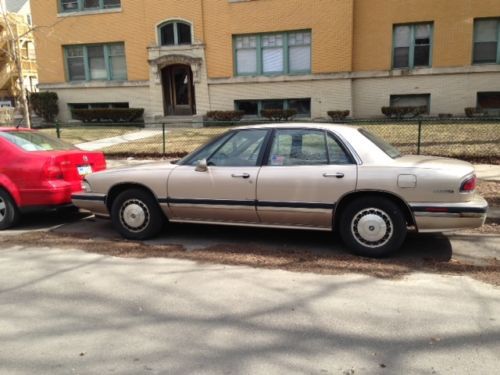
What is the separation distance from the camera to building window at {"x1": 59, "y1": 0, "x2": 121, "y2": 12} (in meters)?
23.1

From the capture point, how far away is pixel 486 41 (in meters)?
20.2

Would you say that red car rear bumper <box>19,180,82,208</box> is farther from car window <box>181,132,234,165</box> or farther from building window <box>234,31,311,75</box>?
building window <box>234,31,311,75</box>

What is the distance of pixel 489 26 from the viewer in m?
20.1

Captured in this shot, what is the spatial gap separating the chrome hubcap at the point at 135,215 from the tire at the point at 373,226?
2517 millimetres

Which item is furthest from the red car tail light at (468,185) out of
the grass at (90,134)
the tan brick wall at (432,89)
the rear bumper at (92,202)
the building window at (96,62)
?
the building window at (96,62)

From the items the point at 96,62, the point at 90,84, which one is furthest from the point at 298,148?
the point at 96,62

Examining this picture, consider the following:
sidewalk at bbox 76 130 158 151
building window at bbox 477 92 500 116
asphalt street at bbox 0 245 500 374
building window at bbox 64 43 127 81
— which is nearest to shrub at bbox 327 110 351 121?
building window at bbox 477 92 500 116

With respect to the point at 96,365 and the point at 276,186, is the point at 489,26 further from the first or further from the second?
the point at 96,365

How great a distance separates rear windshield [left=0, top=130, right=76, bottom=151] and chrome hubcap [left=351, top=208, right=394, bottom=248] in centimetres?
471

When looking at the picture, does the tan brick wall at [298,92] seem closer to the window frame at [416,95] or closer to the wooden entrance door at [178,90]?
the wooden entrance door at [178,90]

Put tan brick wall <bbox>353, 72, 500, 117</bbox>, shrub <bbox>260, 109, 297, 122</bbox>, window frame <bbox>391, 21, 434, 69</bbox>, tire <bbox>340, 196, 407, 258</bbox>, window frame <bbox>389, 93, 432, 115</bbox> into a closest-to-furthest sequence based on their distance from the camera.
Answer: tire <bbox>340, 196, 407, 258</bbox>
tan brick wall <bbox>353, 72, 500, 117</bbox>
window frame <bbox>391, 21, 434, 69</bbox>
shrub <bbox>260, 109, 297, 122</bbox>
window frame <bbox>389, 93, 432, 115</bbox>

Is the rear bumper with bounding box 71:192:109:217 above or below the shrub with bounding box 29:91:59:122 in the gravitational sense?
below

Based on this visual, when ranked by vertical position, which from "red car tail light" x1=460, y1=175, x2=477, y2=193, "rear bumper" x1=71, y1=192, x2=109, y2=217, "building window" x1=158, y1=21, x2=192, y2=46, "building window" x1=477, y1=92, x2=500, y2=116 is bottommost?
"rear bumper" x1=71, y1=192, x2=109, y2=217

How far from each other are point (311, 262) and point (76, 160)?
4017 mm
